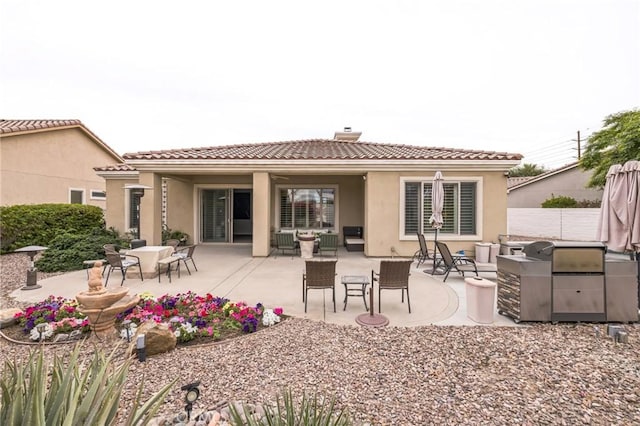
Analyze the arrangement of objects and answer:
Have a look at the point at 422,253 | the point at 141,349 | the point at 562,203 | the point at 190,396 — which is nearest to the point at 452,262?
the point at 422,253

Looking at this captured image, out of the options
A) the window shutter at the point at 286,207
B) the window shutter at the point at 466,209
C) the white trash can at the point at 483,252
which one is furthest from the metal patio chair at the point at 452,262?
the window shutter at the point at 286,207

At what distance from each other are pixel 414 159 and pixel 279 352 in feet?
28.6

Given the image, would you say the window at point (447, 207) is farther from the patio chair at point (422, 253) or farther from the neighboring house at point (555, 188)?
the neighboring house at point (555, 188)

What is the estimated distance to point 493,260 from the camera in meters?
9.84

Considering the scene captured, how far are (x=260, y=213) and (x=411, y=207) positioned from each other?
19.4 feet

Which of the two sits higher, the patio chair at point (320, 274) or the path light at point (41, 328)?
the patio chair at point (320, 274)

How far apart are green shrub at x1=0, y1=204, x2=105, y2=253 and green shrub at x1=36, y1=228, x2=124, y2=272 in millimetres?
3134

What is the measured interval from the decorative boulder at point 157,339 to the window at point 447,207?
8.69 meters

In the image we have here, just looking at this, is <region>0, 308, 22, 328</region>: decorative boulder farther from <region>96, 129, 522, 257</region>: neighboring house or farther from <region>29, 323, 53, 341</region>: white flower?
<region>96, 129, 522, 257</region>: neighboring house

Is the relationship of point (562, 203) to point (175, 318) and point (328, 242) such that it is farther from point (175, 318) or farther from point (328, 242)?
point (175, 318)

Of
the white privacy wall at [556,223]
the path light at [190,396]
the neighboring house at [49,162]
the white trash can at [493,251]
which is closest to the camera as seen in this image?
the path light at [190,396]

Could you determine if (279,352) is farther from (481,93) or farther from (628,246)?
(481,93)

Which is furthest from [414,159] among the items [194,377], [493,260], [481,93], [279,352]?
[194,377]

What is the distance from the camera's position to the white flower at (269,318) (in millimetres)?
4707
